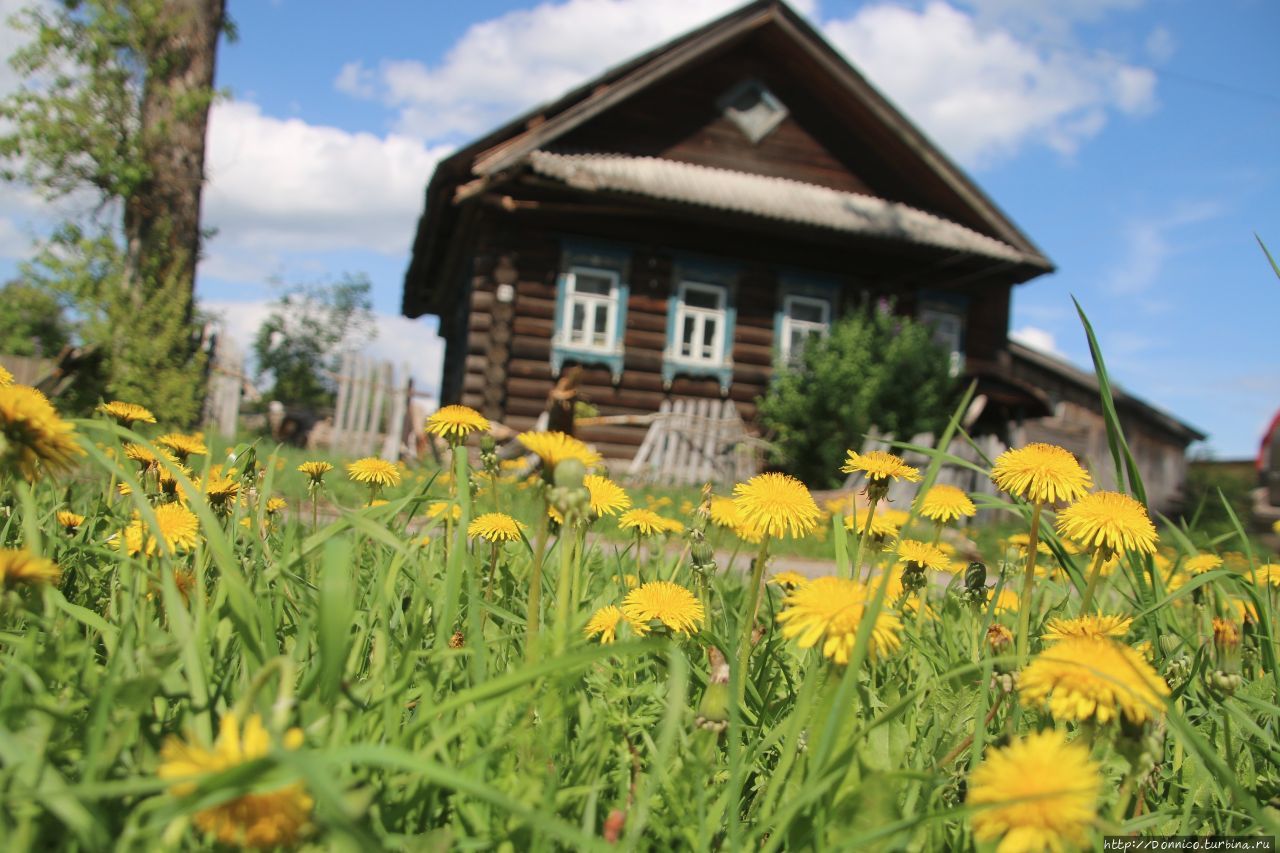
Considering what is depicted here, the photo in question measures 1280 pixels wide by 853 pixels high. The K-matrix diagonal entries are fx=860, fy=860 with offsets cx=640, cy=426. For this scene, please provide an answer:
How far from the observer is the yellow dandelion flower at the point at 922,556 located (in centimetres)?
150

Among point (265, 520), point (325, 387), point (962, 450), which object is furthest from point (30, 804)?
point (325, 387)

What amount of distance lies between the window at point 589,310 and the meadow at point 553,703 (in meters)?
9.66

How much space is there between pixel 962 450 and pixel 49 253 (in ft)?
38.0

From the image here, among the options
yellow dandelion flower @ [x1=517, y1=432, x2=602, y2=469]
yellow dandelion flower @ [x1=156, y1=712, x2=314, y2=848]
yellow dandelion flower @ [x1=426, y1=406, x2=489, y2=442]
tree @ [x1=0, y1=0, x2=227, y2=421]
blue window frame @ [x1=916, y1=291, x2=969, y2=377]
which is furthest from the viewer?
blue window frame @ [x1=916, y1=291, x2=969, y2=377]

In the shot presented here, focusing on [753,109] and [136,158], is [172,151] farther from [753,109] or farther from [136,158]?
[753,109]

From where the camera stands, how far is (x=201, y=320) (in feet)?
38.8

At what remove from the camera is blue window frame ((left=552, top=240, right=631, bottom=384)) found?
435 inches

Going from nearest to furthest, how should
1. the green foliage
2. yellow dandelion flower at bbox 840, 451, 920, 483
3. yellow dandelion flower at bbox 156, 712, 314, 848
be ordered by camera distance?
yellow dandelion flower at bbox 156, 712, 314, 848, yellow dandelion flower at bbox 840, 451, 920, 483, the green foliage

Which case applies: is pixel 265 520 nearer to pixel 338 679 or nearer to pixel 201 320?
pixel 338 679

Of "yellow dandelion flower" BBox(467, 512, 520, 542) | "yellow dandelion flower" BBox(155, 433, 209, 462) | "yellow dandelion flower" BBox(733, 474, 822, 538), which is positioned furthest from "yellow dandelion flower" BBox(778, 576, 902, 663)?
"yellow dandelion flower" BBox(155, 433, 209, 462)

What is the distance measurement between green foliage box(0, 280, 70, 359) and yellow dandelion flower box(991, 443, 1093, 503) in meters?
16.5

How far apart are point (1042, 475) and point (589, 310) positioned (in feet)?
33.3

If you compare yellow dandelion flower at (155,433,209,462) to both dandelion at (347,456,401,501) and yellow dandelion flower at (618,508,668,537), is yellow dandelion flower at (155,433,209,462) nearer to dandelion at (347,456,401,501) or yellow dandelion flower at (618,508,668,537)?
dandelion at (347,456,401,501)

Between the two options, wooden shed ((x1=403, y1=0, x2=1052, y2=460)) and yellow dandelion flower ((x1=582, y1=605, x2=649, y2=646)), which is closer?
yellow dandelion flower ((x1=582, y1=605, x2=649, y2=646))
